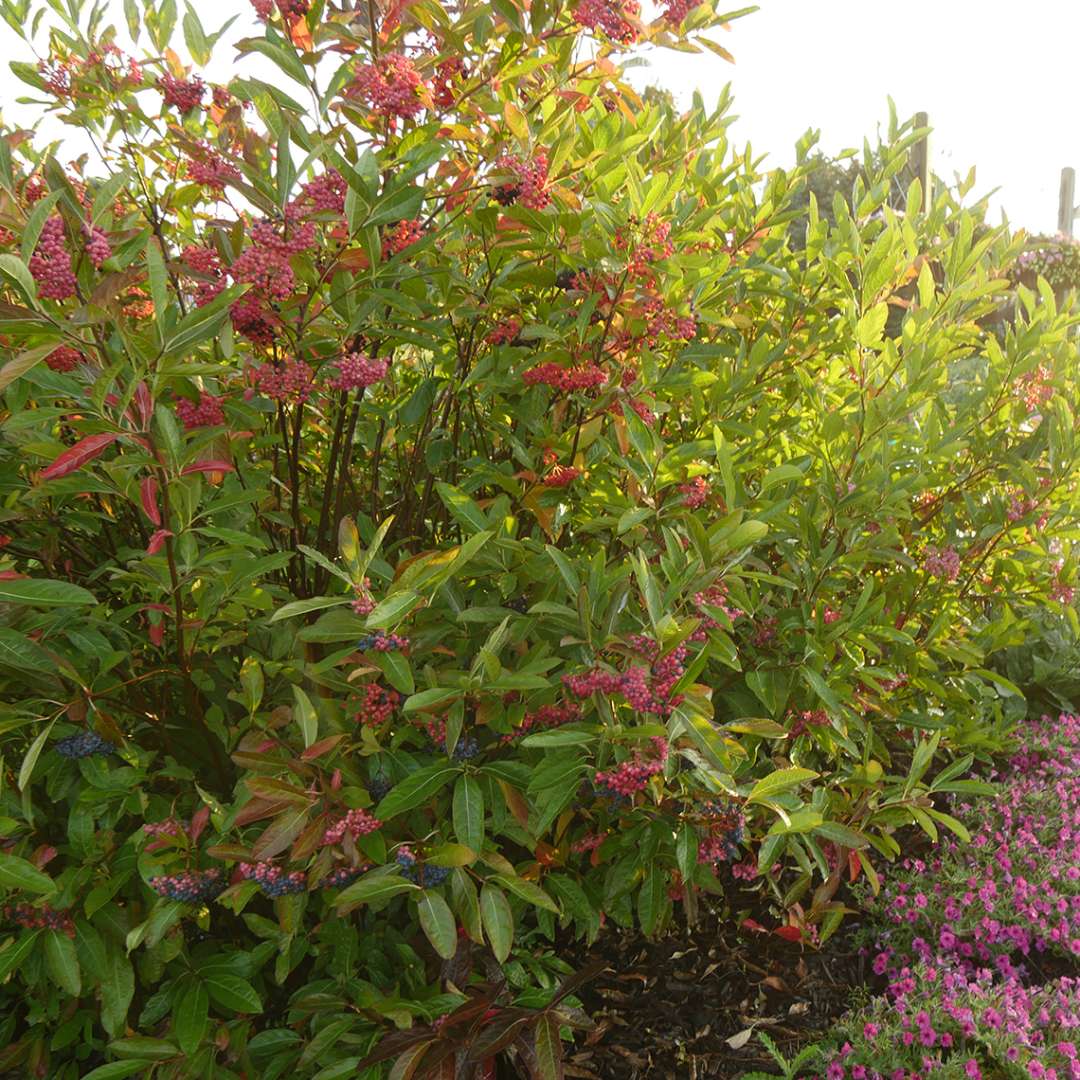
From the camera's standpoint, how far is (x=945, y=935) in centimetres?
274

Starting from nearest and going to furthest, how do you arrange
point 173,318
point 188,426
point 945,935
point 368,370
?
point 173,318
point 368,370
point 188,426
point 945,935

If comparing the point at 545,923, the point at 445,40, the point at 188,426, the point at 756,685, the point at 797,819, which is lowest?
the point at 545,923

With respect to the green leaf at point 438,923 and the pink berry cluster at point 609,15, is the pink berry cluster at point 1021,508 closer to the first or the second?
the pink berry cluster at point 609,15

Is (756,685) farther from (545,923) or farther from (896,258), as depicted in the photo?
(896,258)

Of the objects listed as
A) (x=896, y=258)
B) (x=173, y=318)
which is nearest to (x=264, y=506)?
(x=173, y=318)

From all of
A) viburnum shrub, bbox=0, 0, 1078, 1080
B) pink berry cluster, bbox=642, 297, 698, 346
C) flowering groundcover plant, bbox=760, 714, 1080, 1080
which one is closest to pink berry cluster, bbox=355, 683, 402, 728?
viburnum shrub, bbox=0, 0, 1078, 1080

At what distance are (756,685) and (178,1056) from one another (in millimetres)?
1476

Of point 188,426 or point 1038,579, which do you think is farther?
point 1038,579

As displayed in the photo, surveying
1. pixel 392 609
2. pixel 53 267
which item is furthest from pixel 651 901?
pixel 53 267

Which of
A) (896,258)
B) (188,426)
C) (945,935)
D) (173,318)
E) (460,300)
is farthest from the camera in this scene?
Answer: (945,935)

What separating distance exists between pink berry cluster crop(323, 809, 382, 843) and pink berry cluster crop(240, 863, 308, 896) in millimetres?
104

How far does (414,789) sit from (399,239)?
3.58ft

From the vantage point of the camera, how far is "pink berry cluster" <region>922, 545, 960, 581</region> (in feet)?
8.65

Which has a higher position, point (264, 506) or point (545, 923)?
point (264, 506)
